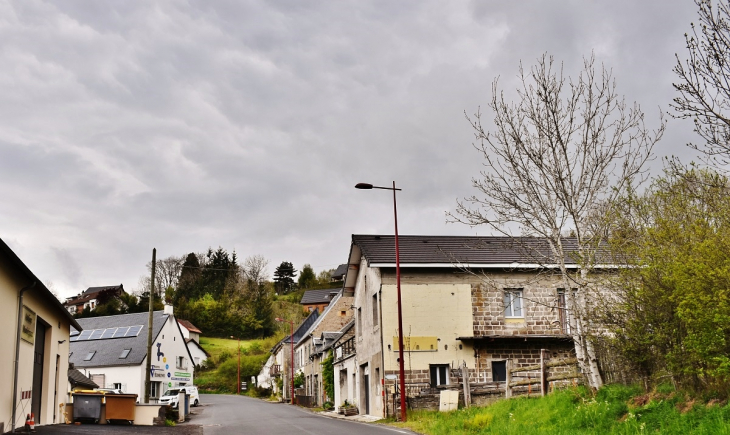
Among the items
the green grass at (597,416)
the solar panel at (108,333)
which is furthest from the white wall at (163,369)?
the green grass at (597,416)

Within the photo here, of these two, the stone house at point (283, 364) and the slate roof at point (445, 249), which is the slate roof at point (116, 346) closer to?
the stone house at point (283, 364)

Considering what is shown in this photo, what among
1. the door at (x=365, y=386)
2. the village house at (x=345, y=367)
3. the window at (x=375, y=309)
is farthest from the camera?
the village house at (x=345, y=367)

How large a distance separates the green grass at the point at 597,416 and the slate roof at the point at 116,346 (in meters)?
34.1

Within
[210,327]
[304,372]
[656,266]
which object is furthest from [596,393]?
[210,327]

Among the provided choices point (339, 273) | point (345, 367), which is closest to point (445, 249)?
point (345, 367)

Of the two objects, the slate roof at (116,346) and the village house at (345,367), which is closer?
the village house at (345,367)

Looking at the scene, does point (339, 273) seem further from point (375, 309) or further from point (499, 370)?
point (499, 370)

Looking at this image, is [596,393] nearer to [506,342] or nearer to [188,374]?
[506,342]

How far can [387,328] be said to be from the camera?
27469 millimetres

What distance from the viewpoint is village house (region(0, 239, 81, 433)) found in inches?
651

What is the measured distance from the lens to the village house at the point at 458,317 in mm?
27062

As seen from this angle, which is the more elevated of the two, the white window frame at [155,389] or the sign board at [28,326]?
the sign board at [28,326]

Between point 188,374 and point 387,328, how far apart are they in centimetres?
3368

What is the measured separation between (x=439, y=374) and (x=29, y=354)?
15044mm
